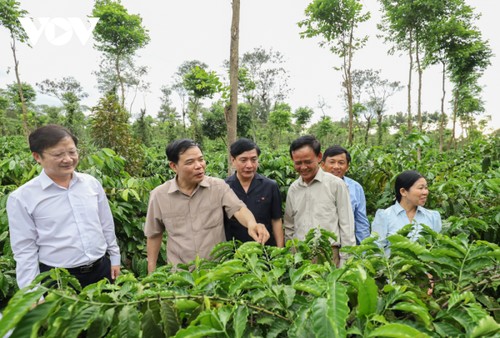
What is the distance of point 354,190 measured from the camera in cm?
266

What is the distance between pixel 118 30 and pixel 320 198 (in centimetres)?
1635

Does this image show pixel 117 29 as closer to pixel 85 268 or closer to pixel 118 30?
pixel 118 30

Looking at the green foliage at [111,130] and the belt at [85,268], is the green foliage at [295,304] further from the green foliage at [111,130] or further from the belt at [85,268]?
the green foliage at [111,130]

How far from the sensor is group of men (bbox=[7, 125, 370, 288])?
6.26ft

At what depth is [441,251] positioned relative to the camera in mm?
1032

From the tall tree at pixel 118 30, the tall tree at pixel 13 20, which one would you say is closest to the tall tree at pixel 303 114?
the tall tree at pixel 118 30

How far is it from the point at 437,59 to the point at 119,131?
11.6 metres

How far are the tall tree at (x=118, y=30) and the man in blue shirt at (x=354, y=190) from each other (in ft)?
48.1

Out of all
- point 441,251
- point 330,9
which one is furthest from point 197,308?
point 330,9

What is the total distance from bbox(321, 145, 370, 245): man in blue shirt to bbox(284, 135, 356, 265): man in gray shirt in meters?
0.38

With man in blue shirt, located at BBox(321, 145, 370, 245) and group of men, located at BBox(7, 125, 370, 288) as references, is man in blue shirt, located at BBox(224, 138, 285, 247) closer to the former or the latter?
group of men, located at BBox(7, 125, 370, 288)

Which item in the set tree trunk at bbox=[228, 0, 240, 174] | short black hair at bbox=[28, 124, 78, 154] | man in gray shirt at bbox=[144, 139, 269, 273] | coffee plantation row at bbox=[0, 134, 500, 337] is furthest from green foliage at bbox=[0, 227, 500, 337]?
tree trunk at bbox=[228, 0, 240, 174]

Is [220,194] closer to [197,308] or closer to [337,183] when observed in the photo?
[337,183]

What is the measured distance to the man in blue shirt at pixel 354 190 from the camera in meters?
2.63
